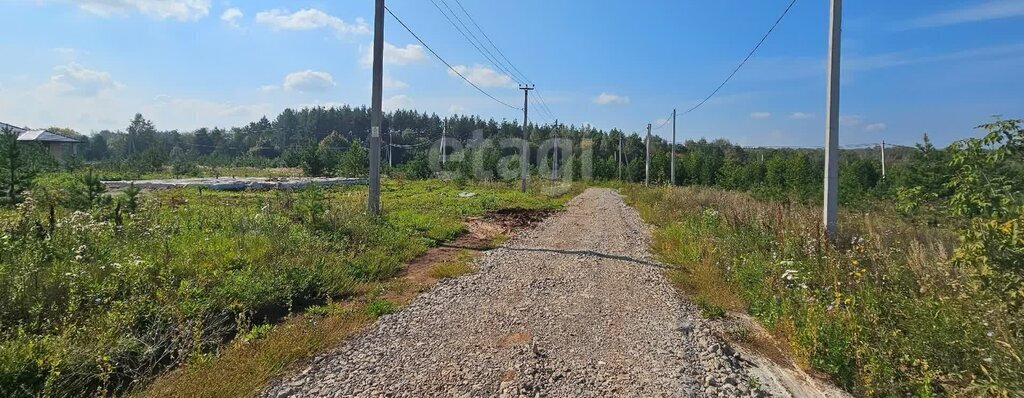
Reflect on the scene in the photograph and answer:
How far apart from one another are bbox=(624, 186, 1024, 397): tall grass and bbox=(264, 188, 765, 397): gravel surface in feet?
2.34

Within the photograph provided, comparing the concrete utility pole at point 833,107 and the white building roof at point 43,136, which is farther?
the white building roof at point 43,136

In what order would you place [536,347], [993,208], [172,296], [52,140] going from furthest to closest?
[52,140]
[172,296]
[536,347]
[993,208]

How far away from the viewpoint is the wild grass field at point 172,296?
3.53m

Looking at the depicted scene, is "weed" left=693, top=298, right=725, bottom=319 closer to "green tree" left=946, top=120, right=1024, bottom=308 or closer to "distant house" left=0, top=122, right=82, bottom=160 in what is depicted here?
"green tree" left=946, top=120, right=1024, bottom=308

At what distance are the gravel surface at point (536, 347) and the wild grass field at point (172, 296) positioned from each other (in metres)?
0.51

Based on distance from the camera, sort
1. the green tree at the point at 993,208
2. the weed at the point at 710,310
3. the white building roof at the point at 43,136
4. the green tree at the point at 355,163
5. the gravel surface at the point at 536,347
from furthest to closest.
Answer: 1. the white building roof at the point at 43,136
2. the green tree at the point at 355,163
3. the weed at the point at 710,310
4. the gravel surface at the point at 536,347
5. the green tree at the point at 993,208

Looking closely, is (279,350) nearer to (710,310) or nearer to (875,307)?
(710,310)

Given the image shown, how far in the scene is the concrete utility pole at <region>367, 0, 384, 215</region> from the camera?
11250 millimetres

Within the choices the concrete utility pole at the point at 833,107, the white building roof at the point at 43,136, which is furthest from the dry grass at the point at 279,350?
the white building roof at the point at 43,136

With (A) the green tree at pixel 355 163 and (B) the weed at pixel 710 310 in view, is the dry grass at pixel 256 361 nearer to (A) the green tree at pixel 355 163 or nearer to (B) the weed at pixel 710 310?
(B) the weed at pixel 710 310

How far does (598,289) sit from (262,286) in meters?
3.97

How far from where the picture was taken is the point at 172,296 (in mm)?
4816

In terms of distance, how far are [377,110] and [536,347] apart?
836cm

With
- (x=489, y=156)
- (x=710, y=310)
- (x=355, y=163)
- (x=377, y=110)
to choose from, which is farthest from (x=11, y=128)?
(x=489, y=156)
